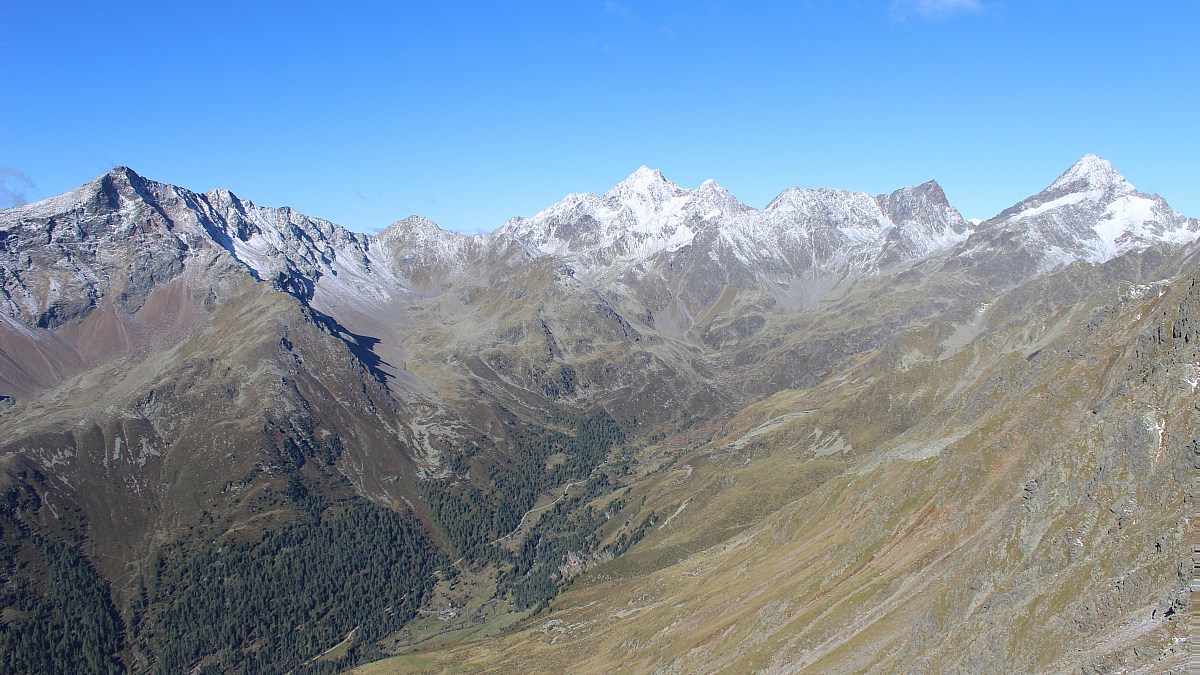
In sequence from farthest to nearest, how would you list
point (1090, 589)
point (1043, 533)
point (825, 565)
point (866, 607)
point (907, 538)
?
point (825, 565)
point (907, 538)
point (866, 607)
point (1043, 533)
point (1090, 589)

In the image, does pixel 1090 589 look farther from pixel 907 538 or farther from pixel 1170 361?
pixel 907 538

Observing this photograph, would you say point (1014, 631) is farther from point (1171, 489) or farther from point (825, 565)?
point (825, 565)

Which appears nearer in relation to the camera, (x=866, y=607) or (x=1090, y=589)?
(x=1090, y=589)

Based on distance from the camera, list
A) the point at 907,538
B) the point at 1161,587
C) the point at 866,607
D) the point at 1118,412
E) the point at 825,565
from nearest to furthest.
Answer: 1. the point at 1161,587
2. the point at 1118,412
3. the point at 866,607
4. the point at 907,538
5. the point at 825,565

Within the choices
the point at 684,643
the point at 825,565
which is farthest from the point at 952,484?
the point at 684,643

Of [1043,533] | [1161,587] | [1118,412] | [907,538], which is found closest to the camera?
[1161,587]

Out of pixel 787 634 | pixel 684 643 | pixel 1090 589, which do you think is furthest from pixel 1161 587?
pixel 684 643

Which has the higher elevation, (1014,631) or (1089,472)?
(1089,472)

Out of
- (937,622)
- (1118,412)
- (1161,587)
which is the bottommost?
(937,622)

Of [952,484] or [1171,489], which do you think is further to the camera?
[952,484]
